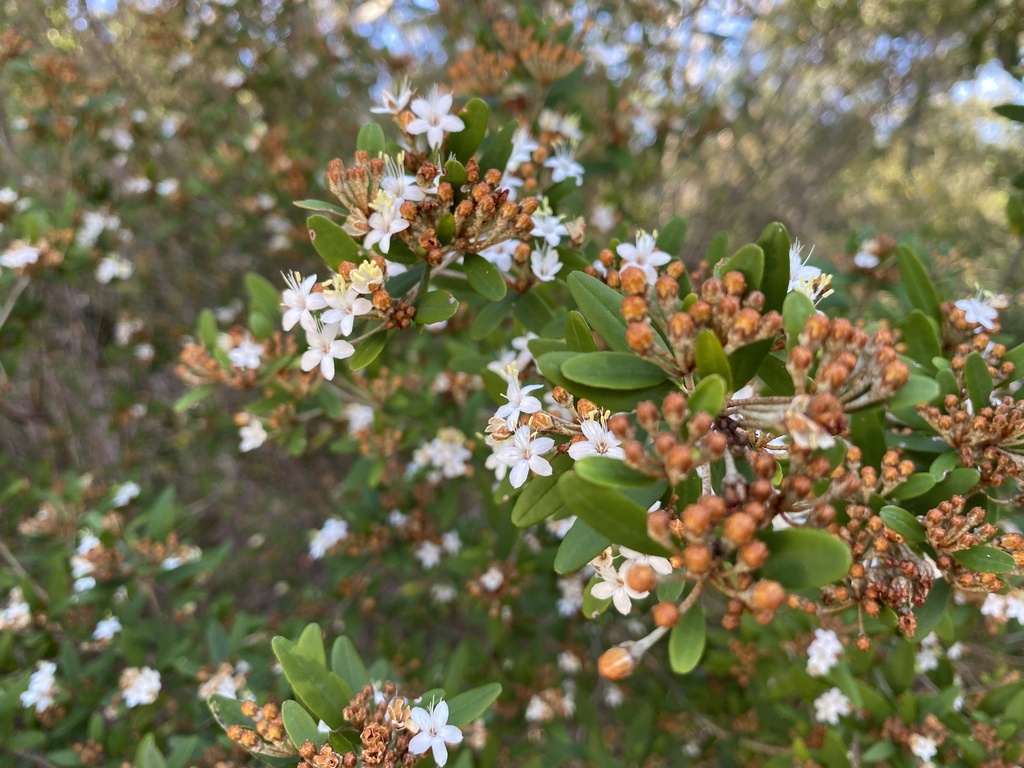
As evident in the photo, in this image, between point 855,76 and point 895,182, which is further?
point 895,182

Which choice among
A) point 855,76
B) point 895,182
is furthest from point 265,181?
point 895,182

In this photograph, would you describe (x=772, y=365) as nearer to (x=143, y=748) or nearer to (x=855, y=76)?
(x=143, y=748)

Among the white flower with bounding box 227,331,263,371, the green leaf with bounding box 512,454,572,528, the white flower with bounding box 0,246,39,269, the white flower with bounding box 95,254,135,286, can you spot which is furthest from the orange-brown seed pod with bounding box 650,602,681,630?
the white flower with bounding box 95,254,135,286

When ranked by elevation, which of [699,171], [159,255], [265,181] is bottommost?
[699,171]

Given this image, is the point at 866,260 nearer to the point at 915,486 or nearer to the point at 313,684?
the point at 915,486


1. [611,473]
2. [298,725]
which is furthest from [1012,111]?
[298,725]

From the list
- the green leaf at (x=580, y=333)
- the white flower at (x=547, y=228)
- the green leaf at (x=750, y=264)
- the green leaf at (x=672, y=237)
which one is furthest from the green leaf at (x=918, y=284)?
the green leaf at (x=580, y=333)
